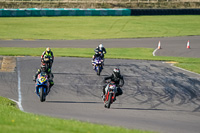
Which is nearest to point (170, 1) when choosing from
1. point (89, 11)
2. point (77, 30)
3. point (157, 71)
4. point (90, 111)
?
point (89, 11)

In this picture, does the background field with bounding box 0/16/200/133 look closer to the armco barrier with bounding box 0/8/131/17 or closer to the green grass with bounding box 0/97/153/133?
the armco barrier with bounding box 0/8/131/17

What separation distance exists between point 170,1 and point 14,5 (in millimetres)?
25596

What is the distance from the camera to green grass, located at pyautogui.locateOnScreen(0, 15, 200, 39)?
46312 mm

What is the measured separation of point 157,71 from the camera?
24.5m

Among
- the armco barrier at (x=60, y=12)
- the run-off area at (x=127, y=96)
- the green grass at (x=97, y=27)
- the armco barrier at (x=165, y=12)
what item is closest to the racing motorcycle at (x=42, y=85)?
the run-off area at (x=127, y=96)

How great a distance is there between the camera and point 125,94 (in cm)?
1861

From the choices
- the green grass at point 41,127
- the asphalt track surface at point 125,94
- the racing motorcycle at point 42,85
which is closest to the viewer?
the green grass at point 41,127

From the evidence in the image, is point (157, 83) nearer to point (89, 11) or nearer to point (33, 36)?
point (33, 36)

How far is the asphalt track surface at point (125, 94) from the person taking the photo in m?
14.1

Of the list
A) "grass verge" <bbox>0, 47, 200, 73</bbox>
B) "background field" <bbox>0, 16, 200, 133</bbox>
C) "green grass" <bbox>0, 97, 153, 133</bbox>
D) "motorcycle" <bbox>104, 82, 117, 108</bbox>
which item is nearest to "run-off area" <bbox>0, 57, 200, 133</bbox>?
"motorcycle" <bbox>104, 82, 117, 108</bbox>

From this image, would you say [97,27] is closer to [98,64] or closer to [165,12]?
[165,12]

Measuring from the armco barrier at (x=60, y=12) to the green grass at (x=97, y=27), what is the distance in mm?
717

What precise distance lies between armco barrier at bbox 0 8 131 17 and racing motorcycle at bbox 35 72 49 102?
39577 mm

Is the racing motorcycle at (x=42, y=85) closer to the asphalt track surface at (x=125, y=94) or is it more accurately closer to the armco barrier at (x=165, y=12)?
the asphalt track surface at (x=125, y=94)
